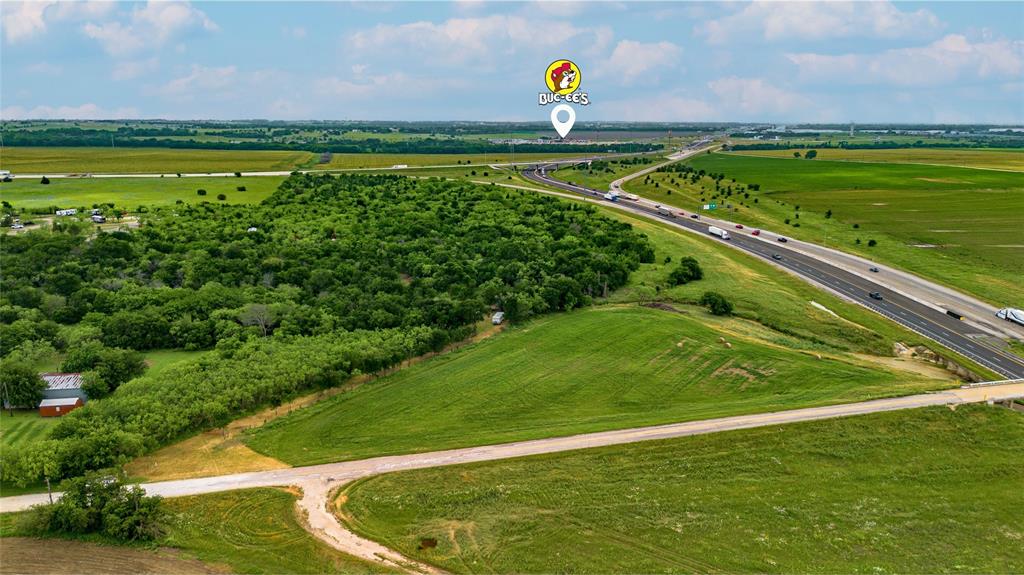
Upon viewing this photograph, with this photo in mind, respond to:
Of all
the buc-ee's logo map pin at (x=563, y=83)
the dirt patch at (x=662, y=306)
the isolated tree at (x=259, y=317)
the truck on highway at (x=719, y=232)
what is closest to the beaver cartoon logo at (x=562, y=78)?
the buc-ee's logo map pin at (x=563, y=83)

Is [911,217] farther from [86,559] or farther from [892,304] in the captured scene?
[86,559]

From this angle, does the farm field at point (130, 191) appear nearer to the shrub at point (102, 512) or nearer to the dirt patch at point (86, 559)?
the shrub at point (102, 512)

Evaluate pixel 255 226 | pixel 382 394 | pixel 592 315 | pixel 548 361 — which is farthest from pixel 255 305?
pixel 255 226

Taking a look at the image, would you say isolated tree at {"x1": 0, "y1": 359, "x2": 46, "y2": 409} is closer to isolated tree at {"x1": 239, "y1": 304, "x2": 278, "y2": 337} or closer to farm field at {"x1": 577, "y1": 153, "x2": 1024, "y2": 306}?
isolated tree at {"x1": 239, "y1": 304, "x2": 278, "y2": 337}

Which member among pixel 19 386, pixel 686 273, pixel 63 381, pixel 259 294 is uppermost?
pixel 686 273

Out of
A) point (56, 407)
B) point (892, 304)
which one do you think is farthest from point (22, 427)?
point (892, 304)

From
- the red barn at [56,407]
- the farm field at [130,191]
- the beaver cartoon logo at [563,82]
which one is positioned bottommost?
the red barn at [56,407]

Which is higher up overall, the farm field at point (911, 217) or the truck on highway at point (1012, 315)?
the farm field at point (911, 217)
